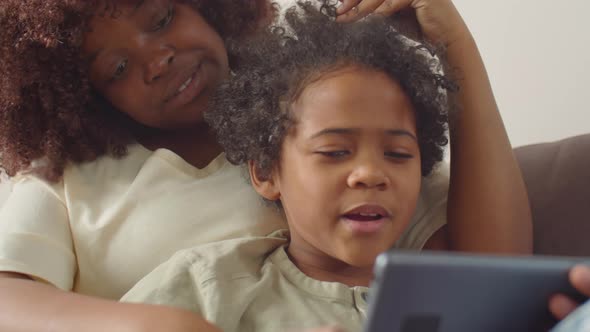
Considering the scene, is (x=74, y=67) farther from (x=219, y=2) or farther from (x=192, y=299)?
(x=192, y=299)

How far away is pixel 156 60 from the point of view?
0.92 metres

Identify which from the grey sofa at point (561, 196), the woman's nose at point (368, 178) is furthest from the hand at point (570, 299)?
the grey sofa at point (561, 196)

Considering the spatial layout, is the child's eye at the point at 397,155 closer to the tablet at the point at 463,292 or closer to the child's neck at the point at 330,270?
the child's neck at the point at 330,270

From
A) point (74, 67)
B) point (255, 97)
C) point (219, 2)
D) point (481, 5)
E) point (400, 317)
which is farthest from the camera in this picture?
point (481, 5)

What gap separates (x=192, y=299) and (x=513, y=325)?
1.31 feet

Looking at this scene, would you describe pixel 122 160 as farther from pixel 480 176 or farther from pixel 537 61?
pixel 537 61

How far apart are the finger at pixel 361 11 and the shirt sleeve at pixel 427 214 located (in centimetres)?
23

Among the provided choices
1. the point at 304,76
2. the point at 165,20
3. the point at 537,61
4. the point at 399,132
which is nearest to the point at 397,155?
the point at 399,132

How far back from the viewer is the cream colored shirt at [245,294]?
738mm

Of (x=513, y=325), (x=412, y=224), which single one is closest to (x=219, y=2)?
(x=412, y=224)

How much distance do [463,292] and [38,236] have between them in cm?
60

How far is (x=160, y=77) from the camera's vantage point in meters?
0.93

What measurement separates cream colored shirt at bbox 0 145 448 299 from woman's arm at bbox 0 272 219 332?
68 millimetres

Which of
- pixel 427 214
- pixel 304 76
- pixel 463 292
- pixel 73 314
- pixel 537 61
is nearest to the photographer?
pixel 463 292
